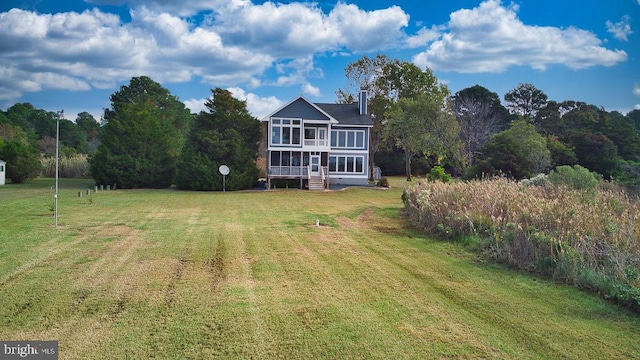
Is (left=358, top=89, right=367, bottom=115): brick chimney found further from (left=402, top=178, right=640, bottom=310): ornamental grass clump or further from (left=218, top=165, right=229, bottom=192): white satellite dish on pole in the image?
(left=402, top=178, right=640, bottom=310): ornamental grass clump

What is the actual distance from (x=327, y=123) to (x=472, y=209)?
69.1ft

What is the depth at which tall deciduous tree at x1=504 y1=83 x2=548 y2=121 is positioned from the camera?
5800 centimetres

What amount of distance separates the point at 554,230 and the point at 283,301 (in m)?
6.08

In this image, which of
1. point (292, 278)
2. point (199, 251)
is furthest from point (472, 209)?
point (199, 251)

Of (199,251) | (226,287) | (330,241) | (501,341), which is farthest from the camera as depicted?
(330,241)

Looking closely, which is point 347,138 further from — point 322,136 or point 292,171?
point 292,171

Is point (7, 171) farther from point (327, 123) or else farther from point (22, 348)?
point (22, 348)

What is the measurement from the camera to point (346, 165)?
3444cm

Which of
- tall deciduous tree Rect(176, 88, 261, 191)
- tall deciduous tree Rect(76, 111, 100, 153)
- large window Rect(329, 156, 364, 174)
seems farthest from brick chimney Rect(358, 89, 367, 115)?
tall deciduous tree Rect(76, 111, 100, 153)

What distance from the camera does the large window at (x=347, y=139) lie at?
1357 inches

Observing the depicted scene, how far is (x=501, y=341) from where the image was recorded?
16.9 feet

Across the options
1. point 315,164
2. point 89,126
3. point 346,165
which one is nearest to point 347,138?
point 346,165

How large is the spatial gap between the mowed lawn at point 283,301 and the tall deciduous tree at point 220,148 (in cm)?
1725

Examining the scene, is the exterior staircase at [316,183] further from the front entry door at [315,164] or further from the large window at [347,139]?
the large window at [347,139]
